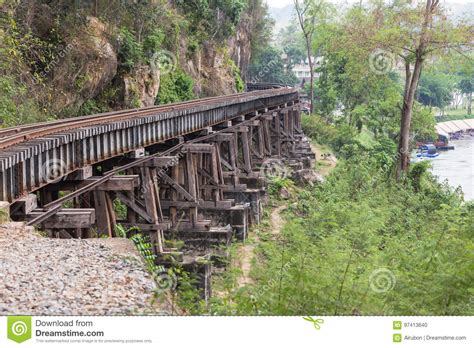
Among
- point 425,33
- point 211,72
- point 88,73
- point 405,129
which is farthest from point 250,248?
point 211,72

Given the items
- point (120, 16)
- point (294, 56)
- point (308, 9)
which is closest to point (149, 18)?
point (120, 16)

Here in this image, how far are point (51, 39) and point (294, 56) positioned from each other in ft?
309

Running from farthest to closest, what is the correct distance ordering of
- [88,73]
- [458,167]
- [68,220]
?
[458,167], [88,73], [68,220]

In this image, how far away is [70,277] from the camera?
7031 millimetres

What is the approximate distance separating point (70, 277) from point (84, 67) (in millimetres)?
16821

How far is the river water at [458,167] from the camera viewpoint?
41.5 meters

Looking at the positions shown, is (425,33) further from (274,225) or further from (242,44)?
(242,44)

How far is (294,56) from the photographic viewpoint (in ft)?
373

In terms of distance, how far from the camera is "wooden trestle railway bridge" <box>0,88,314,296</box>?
33.4ft

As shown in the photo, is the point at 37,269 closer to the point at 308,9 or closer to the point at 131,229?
the point at 131,229

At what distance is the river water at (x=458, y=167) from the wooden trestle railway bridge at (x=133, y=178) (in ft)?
63.5

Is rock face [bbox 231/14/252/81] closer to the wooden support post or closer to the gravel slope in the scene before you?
the wooden support post

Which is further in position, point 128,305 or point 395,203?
point 395,203

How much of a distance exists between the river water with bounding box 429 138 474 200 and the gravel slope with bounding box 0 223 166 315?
3104 cm
